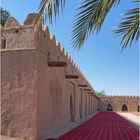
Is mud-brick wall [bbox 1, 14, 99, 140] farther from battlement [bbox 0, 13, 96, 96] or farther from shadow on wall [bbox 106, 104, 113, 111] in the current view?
shadow on wall [bbox 106, 104, 113, 111]

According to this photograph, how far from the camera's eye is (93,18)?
3797mm

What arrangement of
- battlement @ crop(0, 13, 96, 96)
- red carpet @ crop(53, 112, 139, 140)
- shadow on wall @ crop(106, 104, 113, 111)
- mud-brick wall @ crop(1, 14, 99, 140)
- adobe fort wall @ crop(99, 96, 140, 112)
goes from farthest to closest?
1. shadow on wall @ crop(106, 104, 113, 111)
2. adobe fort wall @ crop(99, 96, 140, 112)
3. red carpet @ crop(53, 112, 139, 140)
4. battlement @ crop(0, 13, 96, 96)
5. mud-brick wall @ crop(1, 14, 99, 140)

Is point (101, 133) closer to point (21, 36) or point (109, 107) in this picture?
point (21, 36)

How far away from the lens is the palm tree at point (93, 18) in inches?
124

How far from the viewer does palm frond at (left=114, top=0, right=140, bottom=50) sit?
408cm

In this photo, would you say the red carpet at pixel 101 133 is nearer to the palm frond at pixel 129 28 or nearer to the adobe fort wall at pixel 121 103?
the palm frond at pixel 129 28

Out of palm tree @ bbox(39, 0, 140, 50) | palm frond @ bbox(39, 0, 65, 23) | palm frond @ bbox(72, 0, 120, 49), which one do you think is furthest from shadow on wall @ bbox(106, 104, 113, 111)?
palm frond @ bbox(39, 0, 65, 23)

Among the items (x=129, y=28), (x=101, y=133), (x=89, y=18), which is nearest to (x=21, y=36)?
(x=129, y=28)

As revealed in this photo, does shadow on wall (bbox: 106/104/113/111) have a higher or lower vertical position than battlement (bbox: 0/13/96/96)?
lower

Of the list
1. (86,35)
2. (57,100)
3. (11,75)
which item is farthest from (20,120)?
(86,35)

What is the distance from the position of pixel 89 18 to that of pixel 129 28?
31.7 inches

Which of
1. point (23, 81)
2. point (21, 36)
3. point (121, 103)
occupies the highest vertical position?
point (21, 36)

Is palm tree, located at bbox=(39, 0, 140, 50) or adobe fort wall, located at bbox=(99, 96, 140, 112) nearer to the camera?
palm tree, located at bbox=(39, 0, 140, 50)

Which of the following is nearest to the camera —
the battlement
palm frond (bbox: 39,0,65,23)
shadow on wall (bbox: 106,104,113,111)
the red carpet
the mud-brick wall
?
palm frond (bbox: 39,0,65,23)
